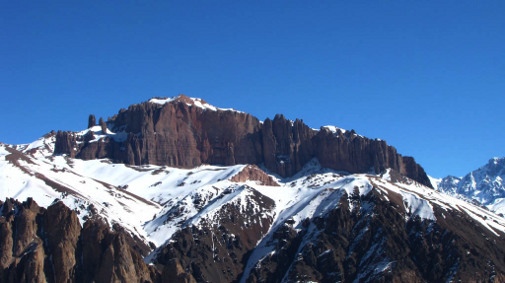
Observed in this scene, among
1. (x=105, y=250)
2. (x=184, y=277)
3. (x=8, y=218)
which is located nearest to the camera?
(x=184, y=277)

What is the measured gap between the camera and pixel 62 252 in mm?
133500

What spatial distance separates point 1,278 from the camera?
12744 centimetres

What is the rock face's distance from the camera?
129375 millimetres

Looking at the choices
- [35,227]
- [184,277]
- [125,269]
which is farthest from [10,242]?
[184,277]

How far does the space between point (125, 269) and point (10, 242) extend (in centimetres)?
2321

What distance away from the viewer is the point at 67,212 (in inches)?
5502

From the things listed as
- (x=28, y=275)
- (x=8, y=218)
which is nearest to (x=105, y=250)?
(x=28, y=275)

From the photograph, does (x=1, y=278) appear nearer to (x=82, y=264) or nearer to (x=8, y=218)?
(x=82, y=264)

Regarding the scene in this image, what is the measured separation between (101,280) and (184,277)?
49.3 ft

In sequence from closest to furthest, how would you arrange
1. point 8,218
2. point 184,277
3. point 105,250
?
→ point 184,277, point 105,250, point 8,218

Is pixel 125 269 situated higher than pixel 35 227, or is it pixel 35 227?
pixel 35 227

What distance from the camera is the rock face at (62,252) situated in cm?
12938

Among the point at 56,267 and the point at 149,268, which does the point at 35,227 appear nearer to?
the point at 56,267

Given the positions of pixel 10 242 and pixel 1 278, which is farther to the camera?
pixel 10 242
